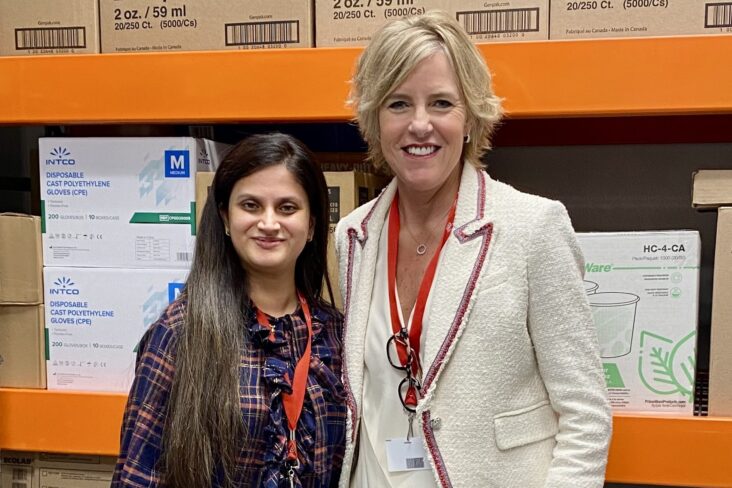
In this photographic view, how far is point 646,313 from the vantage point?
56.2 inches

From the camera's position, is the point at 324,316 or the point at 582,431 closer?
the point at 582,431

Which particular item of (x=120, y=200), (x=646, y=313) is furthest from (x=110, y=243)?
(x=646, y=313)

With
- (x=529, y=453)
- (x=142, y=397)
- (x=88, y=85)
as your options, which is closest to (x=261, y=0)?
(x=88, y=85)

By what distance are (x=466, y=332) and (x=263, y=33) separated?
0.80m

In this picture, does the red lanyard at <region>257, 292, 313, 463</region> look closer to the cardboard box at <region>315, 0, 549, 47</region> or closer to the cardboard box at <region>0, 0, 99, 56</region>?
the cardboard box at <region>315, 0, 549, 47</region>

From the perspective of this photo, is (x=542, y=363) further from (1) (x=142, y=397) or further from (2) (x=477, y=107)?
(1) (x=142, y=397)

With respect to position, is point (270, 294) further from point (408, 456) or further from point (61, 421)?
point (61, 421)

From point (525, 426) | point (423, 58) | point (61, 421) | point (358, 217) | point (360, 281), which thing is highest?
point (423, 58)

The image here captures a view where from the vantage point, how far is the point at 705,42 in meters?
1.33

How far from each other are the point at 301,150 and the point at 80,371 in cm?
79

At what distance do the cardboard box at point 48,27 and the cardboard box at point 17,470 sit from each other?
3.06 feet

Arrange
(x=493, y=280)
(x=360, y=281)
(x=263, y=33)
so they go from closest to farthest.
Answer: (x=493, y=280), (x=360, y=281), (x=263, y=33)

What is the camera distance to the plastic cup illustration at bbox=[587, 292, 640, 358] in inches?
56.4

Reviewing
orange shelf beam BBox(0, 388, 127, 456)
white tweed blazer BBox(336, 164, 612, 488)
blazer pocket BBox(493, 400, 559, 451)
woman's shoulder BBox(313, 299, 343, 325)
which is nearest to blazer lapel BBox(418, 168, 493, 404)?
white tweed blazer BBox(336, 164, 612, 488)
